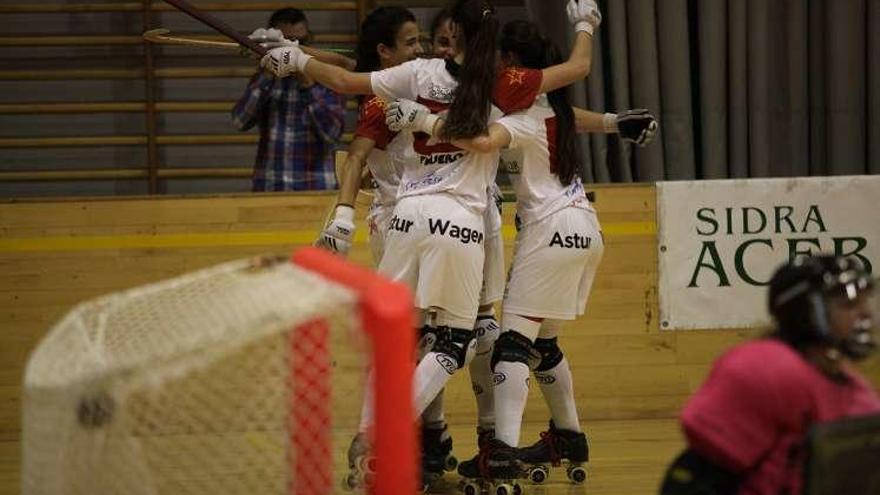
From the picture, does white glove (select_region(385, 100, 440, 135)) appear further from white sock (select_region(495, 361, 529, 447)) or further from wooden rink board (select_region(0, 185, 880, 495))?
wooden rink board (select_region(0, 185, 880, 495))

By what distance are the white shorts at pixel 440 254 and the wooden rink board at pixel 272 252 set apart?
1.77 metres

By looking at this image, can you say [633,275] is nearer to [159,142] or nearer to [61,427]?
[159,142]

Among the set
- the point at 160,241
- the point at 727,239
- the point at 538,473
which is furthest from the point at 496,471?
the point at 160,241

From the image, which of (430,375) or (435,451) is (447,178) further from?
(435,451)

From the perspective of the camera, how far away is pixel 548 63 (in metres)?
5.44

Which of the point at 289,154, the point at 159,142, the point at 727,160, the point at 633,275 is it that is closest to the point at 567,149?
the point at 633,275

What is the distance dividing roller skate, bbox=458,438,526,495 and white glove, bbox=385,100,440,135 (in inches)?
43.6

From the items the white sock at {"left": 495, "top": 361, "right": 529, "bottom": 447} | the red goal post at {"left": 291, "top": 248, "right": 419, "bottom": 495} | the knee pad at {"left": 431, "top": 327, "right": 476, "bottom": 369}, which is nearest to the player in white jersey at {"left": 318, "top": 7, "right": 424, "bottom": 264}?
the knee pad at {"left": 431, "top": 327, "right": 476, "bottom": 369}

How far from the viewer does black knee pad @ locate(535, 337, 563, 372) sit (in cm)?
555

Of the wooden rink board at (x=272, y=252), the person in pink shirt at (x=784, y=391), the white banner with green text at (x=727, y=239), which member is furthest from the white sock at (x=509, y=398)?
the person in pink shirt at (x=784, y=391)

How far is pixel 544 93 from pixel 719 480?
2743 millimetres

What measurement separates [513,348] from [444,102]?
875 mm

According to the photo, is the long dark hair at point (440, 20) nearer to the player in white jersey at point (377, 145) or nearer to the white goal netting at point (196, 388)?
the player in white jersey at point (377, 145)

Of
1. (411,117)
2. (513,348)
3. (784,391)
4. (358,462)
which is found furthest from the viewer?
(513,348)
